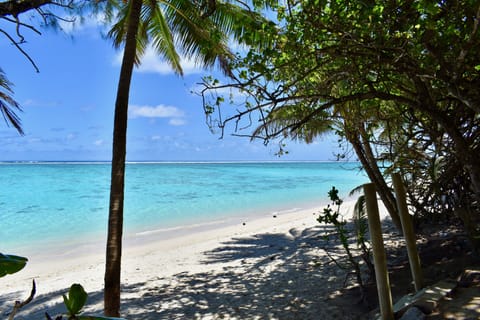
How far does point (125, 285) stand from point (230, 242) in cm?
360

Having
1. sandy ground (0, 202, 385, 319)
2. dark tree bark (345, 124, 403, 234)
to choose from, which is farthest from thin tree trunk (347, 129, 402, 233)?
sandy ground (0, 202, 385, 319)

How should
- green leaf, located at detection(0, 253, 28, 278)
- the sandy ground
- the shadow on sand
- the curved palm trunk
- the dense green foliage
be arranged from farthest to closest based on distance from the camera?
the sandy ground
the shadow on sand
the curved palm trunk
the dense green foliage
green leaf, located at detection(0, 253, 28, 278)

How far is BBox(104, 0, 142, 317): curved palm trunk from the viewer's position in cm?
333

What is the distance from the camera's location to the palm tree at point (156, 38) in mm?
3344

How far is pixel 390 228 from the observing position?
25.0ft

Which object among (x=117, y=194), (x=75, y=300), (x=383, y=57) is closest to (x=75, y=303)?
(x=75, y=300)

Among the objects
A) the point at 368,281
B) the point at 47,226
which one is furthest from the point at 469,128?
the point at 47,226

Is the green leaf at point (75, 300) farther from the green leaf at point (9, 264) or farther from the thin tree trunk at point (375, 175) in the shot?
the thin tree trunk at point (375, 175)

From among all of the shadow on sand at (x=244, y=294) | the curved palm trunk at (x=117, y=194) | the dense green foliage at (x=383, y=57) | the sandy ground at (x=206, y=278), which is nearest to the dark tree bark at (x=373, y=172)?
the sandy ground at (x=206, y=278)

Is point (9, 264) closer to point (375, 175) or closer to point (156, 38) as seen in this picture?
point (375, 175)

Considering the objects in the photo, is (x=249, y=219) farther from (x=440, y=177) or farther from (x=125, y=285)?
(x=440, y=177)

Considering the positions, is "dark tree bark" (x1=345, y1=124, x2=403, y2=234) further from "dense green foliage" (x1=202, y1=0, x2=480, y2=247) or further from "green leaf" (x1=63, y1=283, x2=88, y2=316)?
"green leaf" (x1=63, y1=283, x2=88, y2=316)

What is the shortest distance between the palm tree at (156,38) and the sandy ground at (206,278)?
A: 1309mm

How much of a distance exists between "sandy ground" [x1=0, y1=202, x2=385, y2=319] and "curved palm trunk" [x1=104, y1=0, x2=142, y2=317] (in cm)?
102
